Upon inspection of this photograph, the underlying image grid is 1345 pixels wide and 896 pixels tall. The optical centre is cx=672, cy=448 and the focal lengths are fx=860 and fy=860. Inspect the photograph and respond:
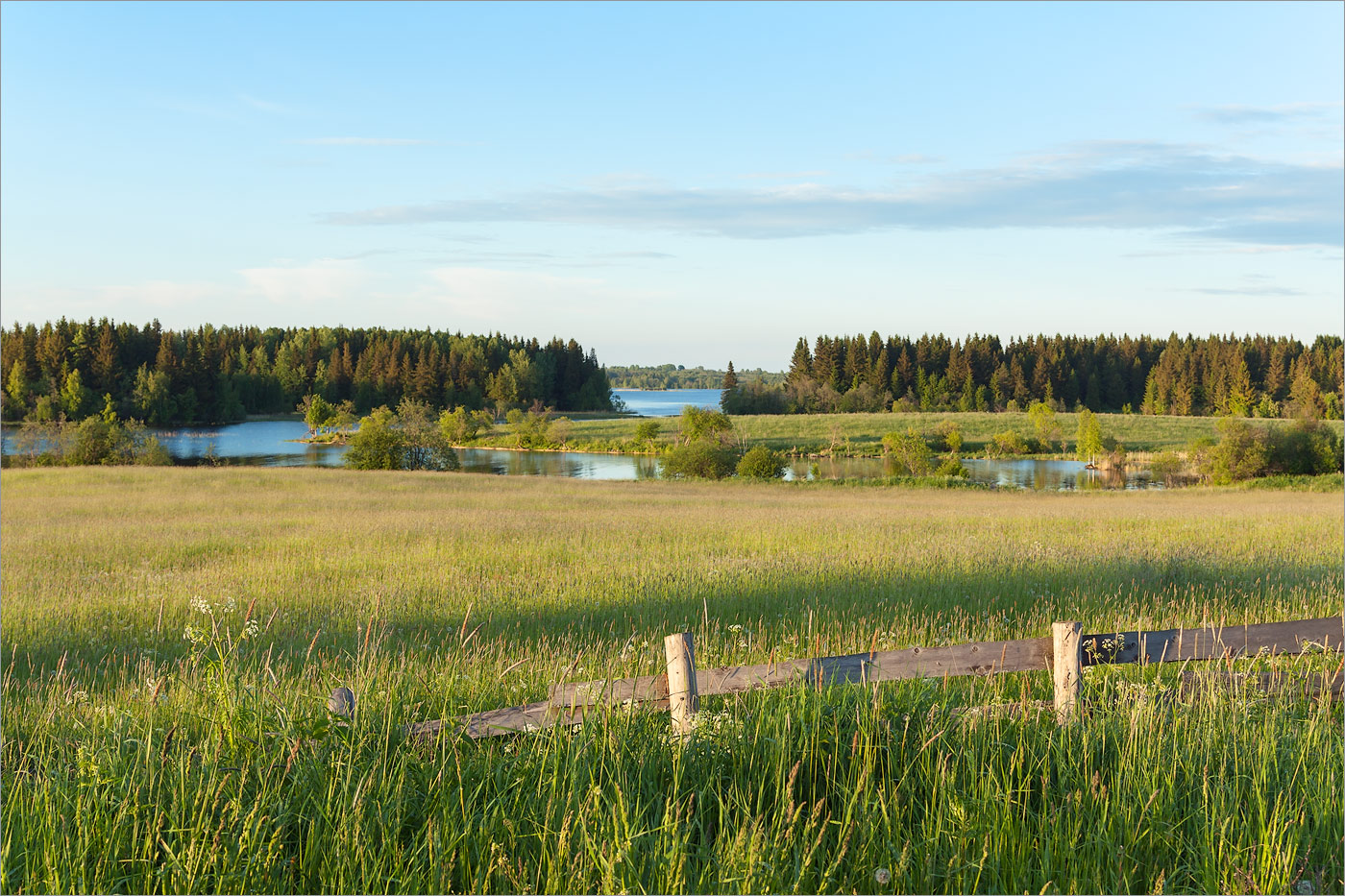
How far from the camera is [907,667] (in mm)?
5406

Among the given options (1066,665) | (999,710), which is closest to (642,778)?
(999,710)

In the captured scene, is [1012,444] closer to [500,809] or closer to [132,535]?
[132,535]

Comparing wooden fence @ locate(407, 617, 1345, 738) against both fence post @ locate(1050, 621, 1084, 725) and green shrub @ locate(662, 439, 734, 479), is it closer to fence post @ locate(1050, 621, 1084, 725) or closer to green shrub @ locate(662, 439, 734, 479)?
fence post @ locate(1050, 621, 1084, 725)

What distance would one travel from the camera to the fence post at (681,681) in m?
4.77

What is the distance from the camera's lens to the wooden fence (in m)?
4.79

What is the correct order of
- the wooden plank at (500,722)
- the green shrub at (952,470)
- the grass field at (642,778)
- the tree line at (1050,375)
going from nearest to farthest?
the grass field at (642,778) → the wooden plank at (500,722) → the green shrub at (952,470) → the tree line at (1050,375)

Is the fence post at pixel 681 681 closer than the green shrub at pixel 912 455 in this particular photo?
Yes

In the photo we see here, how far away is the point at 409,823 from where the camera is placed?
4105 mm

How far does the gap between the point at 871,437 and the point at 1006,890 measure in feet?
315

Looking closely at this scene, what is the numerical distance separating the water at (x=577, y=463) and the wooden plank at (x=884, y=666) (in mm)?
49556

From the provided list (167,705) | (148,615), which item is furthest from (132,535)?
(167,705)

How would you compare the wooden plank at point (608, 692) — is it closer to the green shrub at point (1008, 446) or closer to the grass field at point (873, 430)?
the grass field at point (873, 430)

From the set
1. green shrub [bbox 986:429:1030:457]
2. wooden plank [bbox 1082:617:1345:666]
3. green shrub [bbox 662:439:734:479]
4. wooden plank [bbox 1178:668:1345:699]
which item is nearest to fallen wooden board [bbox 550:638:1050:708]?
wooden plank [bbox 1082:617:1345:666]

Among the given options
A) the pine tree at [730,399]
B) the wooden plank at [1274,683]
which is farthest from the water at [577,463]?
the wooden plank at [1274,683]
